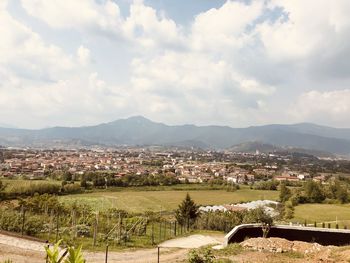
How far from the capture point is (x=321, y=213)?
5306cm

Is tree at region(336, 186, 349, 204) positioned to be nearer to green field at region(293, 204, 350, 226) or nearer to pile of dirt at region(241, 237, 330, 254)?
green field at region(293, 204, 350, 226)

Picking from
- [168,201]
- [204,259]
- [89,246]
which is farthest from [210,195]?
[204,259]

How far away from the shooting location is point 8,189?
5922 centimetres

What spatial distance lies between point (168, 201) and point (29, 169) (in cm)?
6213

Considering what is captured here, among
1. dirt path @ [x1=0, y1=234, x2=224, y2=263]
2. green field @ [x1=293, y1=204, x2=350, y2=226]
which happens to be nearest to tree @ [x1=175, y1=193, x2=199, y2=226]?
green field @ [x1=293, y1=204, x2=350, y2=226]

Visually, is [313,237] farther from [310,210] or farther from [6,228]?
[310,210]

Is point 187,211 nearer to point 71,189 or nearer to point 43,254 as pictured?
point 43,254

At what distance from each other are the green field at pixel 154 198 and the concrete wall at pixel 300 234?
32.3 metres

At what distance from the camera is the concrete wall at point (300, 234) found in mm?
21891

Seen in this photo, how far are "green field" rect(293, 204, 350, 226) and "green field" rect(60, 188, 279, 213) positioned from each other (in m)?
14.9

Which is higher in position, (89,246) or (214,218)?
(89,246)

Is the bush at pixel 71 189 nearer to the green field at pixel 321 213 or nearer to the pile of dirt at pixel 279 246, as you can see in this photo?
the green field at pixel 321 213

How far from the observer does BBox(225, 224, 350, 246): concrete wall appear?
71.8ft

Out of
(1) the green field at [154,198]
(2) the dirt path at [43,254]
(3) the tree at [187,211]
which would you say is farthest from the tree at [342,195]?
(2) the dirt path at [43,254]
